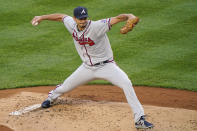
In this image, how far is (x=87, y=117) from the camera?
7125 mm

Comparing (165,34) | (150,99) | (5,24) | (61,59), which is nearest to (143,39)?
(165,34)

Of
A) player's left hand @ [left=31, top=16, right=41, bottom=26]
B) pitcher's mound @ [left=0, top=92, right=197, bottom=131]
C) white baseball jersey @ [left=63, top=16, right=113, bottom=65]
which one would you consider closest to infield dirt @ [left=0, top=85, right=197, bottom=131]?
pitcher's mound @ [left=0, top=92, right=197, bottom=131]

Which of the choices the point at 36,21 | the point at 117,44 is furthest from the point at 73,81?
the point at 117,44

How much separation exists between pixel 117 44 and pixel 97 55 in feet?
13.7

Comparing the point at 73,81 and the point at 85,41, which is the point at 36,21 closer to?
the point at 85,41

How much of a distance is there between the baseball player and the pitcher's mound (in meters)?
0.50

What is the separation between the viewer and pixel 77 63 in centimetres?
1002

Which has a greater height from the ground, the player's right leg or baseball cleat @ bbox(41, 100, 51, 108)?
the player's right leg

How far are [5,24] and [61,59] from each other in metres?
2.90

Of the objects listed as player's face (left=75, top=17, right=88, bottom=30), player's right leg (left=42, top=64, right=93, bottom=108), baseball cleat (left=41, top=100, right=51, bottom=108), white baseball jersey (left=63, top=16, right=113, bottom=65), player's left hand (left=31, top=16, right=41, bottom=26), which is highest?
player's left hand (left=31, top=16, right=41, bottom=26)

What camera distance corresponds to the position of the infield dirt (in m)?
6.77

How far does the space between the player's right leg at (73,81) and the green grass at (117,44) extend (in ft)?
5.02

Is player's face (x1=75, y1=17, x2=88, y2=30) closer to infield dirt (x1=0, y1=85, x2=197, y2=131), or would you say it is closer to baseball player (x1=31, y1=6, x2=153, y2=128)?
baseball player (x1=31, y1=6, x2=153, y2=128)

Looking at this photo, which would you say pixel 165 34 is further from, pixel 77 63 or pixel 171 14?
pixel 77 63
